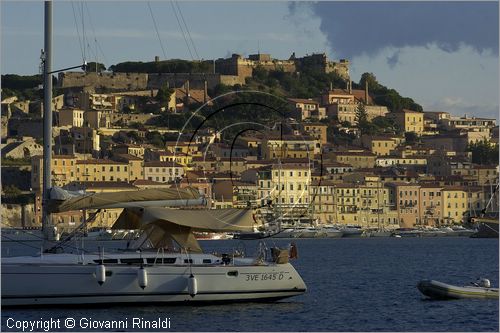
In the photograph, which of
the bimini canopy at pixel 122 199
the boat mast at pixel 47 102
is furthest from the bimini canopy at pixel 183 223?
the boat mast at pixel 47 102

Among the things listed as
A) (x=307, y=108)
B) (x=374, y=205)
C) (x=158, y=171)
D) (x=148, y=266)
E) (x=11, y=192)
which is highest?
(x=307, y=108)

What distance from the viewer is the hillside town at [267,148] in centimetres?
12088

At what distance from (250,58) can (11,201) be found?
52.4m

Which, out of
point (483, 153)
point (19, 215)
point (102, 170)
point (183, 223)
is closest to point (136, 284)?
point (183, 223)

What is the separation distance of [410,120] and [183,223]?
137050mm

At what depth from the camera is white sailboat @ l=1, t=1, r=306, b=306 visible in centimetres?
3322

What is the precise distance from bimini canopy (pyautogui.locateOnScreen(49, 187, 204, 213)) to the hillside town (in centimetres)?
6439

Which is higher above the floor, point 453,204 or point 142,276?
point 142,276

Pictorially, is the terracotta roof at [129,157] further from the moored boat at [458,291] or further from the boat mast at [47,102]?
the boat mast at [47,102]

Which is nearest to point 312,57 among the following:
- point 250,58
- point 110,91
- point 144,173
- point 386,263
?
point 250,58

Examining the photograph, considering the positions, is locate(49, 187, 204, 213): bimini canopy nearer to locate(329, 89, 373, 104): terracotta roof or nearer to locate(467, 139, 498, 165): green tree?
locate(467, 139, 498, 165): green tree

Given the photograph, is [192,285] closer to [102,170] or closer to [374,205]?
[102,170]

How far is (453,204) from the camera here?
133 meters

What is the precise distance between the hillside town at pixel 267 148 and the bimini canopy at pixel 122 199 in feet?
211
